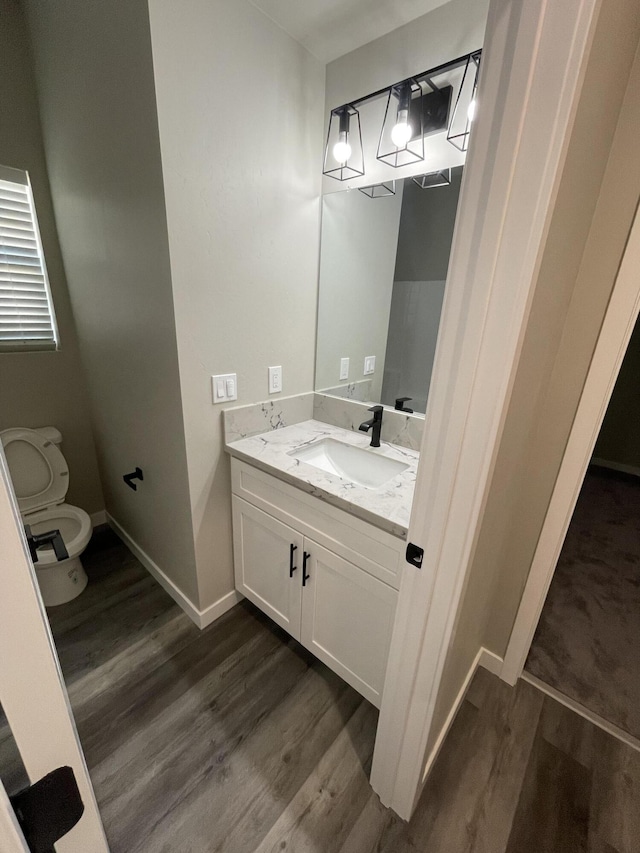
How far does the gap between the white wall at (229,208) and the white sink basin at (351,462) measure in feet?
1.10

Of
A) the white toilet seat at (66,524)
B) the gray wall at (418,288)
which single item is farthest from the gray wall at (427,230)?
the white toilet seat at (66,524)

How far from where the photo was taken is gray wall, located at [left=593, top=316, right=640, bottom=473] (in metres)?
3.28

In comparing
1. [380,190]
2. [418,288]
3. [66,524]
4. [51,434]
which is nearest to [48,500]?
[66,524]

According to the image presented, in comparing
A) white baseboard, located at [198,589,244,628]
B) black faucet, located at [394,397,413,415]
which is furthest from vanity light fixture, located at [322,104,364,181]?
white baseboard, located at [198,589,244,628]

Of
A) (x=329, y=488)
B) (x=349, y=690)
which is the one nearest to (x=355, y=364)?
(x=329, y=488)

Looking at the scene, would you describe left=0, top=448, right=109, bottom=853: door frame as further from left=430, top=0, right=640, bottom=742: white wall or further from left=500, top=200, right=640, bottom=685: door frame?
left=500, top=200, right=640, bottom=685: door frame

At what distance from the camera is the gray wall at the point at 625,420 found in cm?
328

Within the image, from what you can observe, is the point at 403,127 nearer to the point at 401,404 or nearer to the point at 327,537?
the point at 401,404

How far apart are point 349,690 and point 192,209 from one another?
6.35 feet

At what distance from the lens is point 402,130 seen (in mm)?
1331

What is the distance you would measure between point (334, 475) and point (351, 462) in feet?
1.17

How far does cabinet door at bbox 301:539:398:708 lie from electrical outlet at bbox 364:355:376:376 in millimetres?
909

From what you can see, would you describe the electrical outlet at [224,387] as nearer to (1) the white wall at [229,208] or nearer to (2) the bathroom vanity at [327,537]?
(1) the white wall at [229,208]

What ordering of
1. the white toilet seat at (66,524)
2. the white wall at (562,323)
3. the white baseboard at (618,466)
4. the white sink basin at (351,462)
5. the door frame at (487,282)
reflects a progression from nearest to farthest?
the door frame at (487,282) → the white wall at (562,323) → the white sink basin at (351,462) → the white toilet seat at (66,524) → the white baseboard at (618,466)
